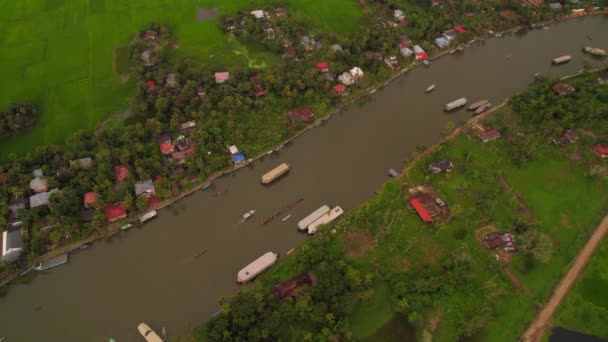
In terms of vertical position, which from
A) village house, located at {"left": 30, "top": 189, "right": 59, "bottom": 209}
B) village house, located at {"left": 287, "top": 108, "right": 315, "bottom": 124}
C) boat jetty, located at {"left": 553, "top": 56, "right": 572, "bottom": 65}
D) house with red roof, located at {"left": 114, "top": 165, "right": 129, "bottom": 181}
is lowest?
village house, located at {"left": 30, "top": 189, "right": 59, "bottom": 209}

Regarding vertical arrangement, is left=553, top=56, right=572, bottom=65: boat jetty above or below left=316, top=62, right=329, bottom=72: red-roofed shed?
above

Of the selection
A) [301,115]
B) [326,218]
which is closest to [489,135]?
[301,115]

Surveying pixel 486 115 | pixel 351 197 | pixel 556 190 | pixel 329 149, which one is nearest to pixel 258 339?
pixel 351 197

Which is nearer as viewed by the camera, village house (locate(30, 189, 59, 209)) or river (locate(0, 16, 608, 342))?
river (locate(0, 16, 608, 342))

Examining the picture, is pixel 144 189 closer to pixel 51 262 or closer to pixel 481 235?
pixel 51 262

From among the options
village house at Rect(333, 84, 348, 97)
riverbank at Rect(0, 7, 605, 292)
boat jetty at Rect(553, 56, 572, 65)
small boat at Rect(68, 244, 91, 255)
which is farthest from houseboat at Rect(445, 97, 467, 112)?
small boat at Rect(68, 244, 91, 255)

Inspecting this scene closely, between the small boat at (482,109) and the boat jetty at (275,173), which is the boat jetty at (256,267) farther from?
the small boat at (482,109)

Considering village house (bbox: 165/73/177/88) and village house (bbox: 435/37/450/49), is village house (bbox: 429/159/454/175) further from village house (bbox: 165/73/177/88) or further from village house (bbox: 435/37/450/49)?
village house (bbox: 165/73/177/88)
